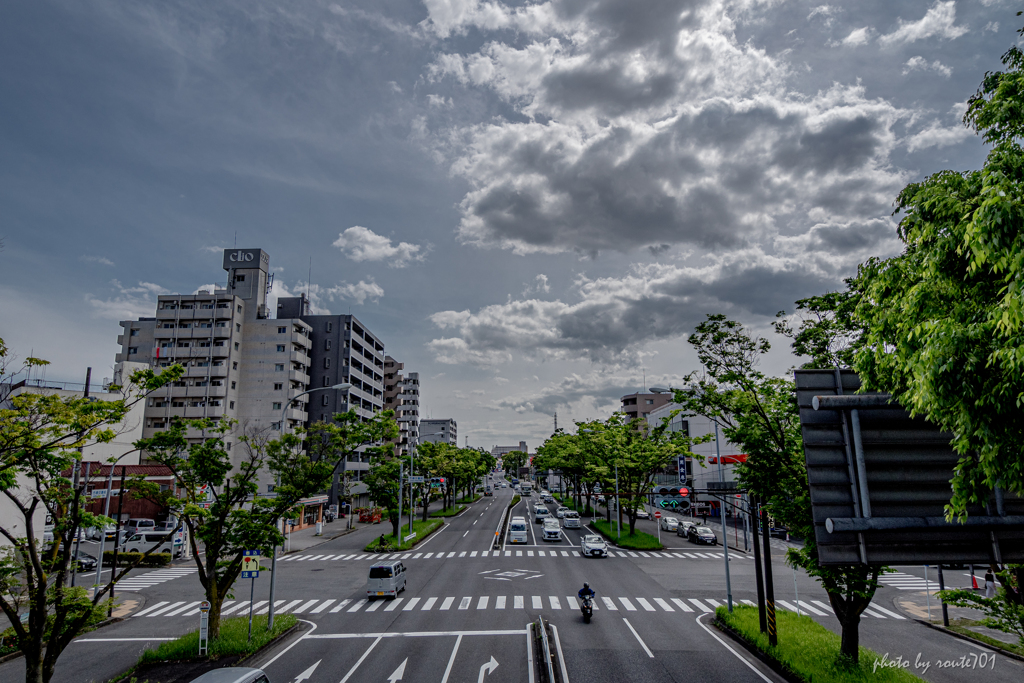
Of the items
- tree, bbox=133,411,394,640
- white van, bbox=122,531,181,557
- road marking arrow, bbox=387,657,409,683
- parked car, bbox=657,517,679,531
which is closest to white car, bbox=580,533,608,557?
parked car, bbox=657,517,679,531

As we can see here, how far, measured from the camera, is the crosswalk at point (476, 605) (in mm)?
26203

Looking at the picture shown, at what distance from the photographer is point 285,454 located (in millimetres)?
22484

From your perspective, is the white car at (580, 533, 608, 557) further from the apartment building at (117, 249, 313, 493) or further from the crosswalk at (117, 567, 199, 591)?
the apartment building at (117, 249, 313, 493)

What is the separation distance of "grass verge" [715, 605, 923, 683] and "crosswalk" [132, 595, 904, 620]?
3.76 m

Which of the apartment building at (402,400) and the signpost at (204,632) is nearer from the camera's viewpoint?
the signpost at (204,632)

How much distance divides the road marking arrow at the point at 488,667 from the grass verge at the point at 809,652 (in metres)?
9.42

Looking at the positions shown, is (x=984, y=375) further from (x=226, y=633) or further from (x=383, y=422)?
(x=226, y=633)

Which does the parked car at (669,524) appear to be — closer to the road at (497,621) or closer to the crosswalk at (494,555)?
the crosswalk at (494,555)

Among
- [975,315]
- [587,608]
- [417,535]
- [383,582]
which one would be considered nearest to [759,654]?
[587,608]

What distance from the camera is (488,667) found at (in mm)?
17891

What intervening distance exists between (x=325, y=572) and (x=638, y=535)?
93.5 feet

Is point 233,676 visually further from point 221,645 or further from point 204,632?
point 221,645

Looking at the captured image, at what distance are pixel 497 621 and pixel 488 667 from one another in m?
5.86

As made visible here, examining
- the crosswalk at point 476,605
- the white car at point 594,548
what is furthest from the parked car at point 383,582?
the white car at point 594,548
